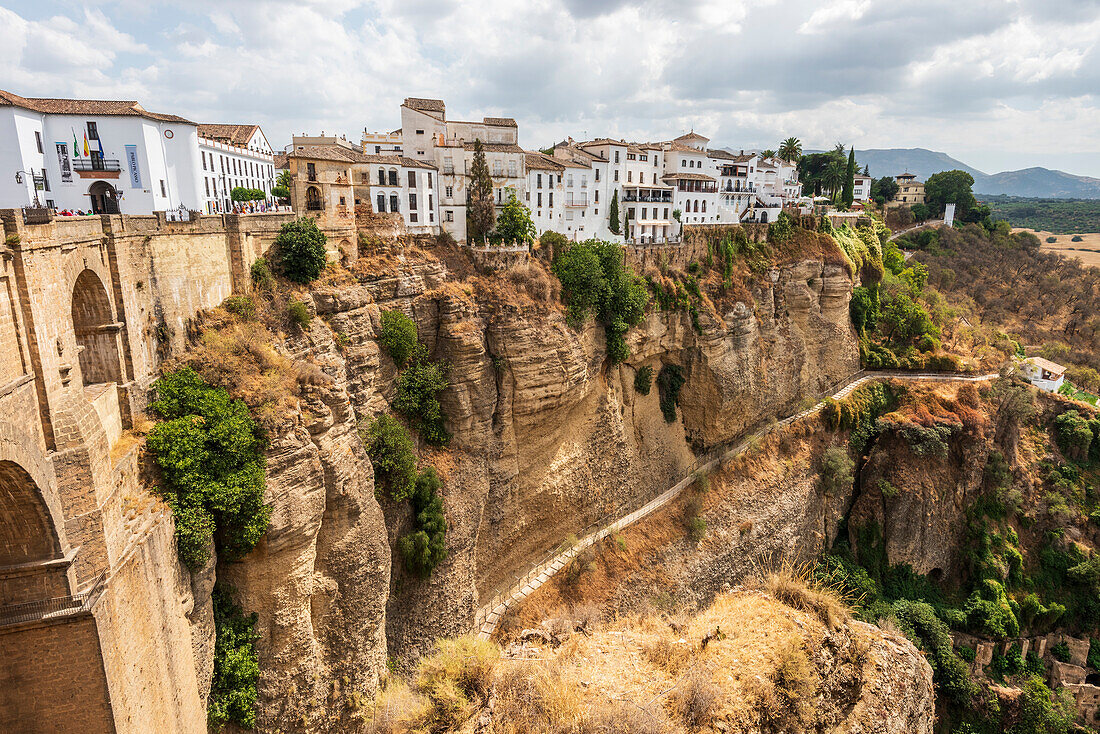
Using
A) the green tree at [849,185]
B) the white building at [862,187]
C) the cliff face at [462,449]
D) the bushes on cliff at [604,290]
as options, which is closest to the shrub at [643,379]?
the cliff face at [462,449]

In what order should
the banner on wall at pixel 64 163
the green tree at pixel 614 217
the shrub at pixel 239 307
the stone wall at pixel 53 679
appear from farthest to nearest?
the green tree at pixel 614 217, the banner on wall at pixel 64 163, the shrub at pixel 239 307, the stone wall at pixel 53 679

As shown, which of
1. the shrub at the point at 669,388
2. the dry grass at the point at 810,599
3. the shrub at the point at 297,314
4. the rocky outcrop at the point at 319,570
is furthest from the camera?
the shrub at the point at 669,388

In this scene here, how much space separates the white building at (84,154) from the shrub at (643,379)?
22.8 meters

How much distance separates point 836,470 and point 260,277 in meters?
32.6

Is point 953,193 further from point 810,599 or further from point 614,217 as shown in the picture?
point 810,599

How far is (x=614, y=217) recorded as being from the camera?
39.5 meters

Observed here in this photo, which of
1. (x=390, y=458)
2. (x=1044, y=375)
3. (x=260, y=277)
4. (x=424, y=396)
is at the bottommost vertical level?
(x=1044, y=375)

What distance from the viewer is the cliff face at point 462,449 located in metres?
16.5

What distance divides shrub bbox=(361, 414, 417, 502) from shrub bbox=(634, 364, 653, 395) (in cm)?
1451

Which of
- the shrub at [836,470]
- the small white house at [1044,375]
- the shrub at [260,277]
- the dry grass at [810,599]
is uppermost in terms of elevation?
the shrub at [260,277]

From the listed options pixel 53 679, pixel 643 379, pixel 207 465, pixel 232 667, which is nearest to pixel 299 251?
pixel 207 465

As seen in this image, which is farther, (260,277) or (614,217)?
(614,217)

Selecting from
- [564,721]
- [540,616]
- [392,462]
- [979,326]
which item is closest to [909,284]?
[979,326]

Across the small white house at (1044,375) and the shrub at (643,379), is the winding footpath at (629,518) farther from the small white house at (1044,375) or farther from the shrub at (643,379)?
the shrub at (643,379)
